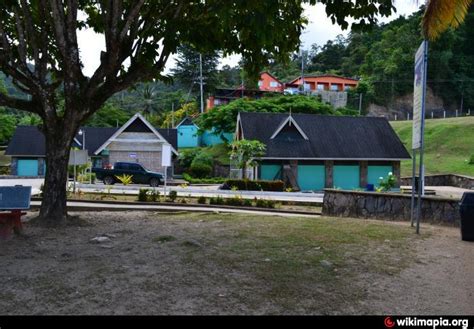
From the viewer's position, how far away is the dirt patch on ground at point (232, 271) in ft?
17.0

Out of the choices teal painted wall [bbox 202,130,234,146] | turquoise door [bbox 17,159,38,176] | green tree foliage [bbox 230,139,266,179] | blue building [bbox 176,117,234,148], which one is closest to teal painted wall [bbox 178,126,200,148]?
blue building [bbox 176,117,234,148]

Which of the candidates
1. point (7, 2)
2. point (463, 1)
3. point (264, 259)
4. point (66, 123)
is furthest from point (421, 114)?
point (7, 2)

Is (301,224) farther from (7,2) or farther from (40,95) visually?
(7,2)

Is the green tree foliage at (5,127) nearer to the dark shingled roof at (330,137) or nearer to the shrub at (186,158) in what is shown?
the shrub at (186,158)

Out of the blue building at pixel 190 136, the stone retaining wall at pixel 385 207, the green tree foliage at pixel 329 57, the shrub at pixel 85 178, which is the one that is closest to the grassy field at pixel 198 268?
the stone retaining wall at pixel 385 207

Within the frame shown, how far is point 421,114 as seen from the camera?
10.2m

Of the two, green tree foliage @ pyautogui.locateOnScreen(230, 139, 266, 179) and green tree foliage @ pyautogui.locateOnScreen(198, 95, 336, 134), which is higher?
green tree foliage @ pyautogui.locateOnScreen(198, 95, 336, 134)

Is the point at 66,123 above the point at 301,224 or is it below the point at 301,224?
above

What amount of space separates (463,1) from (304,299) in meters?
7.32

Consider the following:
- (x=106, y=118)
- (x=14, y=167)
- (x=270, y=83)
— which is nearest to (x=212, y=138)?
(x=106, y=118)

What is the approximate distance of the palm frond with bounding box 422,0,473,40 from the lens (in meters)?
9.70

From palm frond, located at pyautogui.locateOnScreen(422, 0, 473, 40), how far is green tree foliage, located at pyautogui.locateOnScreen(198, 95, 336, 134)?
41710mm

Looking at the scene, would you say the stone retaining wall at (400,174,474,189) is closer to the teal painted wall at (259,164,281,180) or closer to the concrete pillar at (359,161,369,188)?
the concrete pillar at (359,161,369,188)

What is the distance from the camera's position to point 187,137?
205 ft
